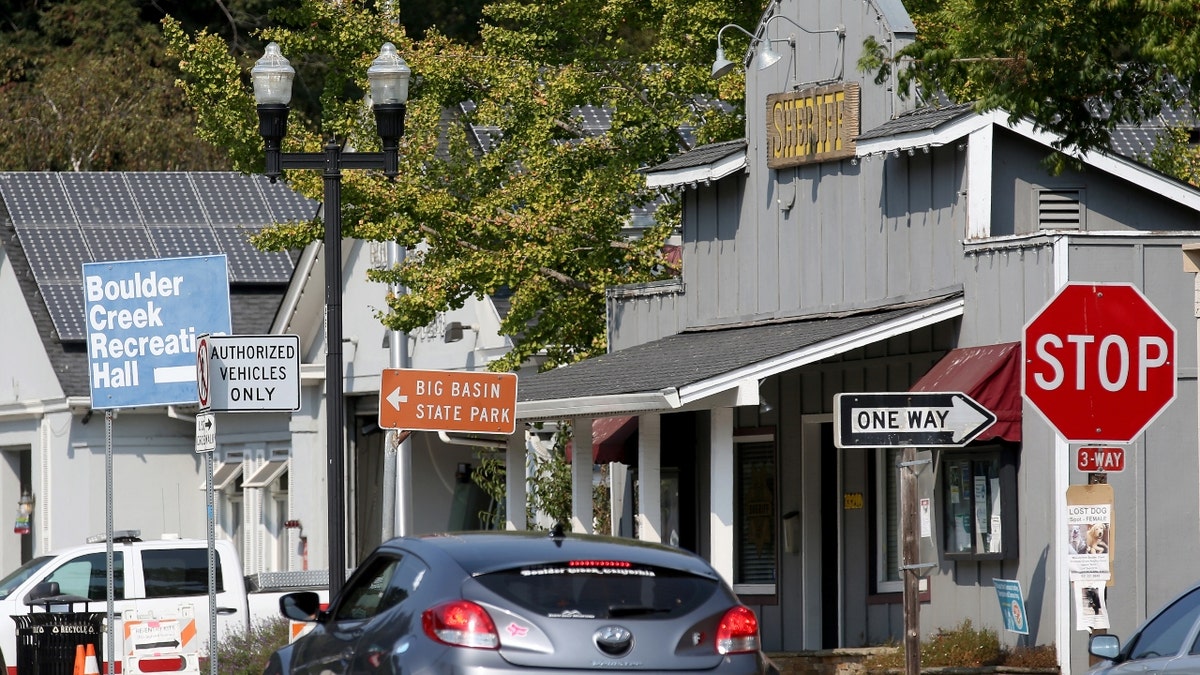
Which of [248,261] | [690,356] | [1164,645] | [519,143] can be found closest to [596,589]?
[1164,645]

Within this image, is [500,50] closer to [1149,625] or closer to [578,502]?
[578,502]

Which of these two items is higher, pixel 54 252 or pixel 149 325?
pixel 54 252

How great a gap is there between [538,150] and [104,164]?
98.1 ft

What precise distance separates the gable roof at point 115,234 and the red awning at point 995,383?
65.4 ft

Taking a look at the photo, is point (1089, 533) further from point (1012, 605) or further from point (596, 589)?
point (1012, 605)

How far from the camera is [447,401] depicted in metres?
16.5

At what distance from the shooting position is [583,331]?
24.2 m

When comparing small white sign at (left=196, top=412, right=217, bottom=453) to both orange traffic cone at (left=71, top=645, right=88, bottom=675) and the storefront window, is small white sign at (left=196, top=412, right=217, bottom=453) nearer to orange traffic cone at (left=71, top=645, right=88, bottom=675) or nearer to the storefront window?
orange traffic cone at (left=71, top=645, right=88, bottom=675)

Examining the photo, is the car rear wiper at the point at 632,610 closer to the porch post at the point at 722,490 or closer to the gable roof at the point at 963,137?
the porch post at the point at 722,490

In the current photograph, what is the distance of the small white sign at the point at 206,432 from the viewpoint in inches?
605

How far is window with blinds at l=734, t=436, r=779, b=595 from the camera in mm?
20969

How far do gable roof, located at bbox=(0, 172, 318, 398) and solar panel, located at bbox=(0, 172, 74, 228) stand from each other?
2 cm

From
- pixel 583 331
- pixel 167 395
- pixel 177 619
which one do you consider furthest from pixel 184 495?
pixel 167 395

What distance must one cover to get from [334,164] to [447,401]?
89.2 inches
